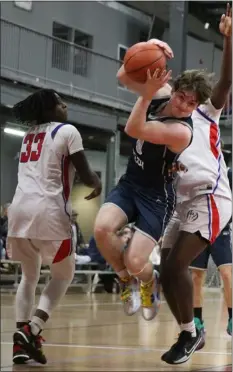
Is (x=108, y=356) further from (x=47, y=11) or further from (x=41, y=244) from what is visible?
(x=47, y=11)

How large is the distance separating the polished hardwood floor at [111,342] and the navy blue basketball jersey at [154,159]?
1.13 meters

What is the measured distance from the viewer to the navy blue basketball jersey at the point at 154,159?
12.7ft

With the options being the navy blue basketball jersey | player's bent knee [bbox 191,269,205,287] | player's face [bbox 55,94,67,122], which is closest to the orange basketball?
the navy blue basketball jersey

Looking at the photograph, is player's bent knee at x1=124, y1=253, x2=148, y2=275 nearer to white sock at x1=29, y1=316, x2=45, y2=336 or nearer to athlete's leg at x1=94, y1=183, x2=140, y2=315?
athlete's leg at x1=94, y1=183, x2=140, y2=315

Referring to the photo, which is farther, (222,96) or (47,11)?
(47,11)

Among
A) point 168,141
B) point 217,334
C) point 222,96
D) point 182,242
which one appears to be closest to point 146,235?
point 182,242

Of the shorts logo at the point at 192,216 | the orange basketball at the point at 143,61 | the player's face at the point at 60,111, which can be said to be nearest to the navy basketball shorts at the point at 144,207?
the shorts logo at the point at 192,216

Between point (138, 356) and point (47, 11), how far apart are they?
1018cm

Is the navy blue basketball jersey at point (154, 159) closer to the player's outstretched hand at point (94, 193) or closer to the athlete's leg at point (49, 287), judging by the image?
the player's outstretched hand at point (94, 193)

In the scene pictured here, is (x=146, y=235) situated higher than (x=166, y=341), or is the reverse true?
(x=146, y=235)

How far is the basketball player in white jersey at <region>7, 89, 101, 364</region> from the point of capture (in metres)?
4.30

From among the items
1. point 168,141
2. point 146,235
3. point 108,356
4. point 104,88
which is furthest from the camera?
point 104,88

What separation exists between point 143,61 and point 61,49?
37.9ft

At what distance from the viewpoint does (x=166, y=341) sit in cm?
585
